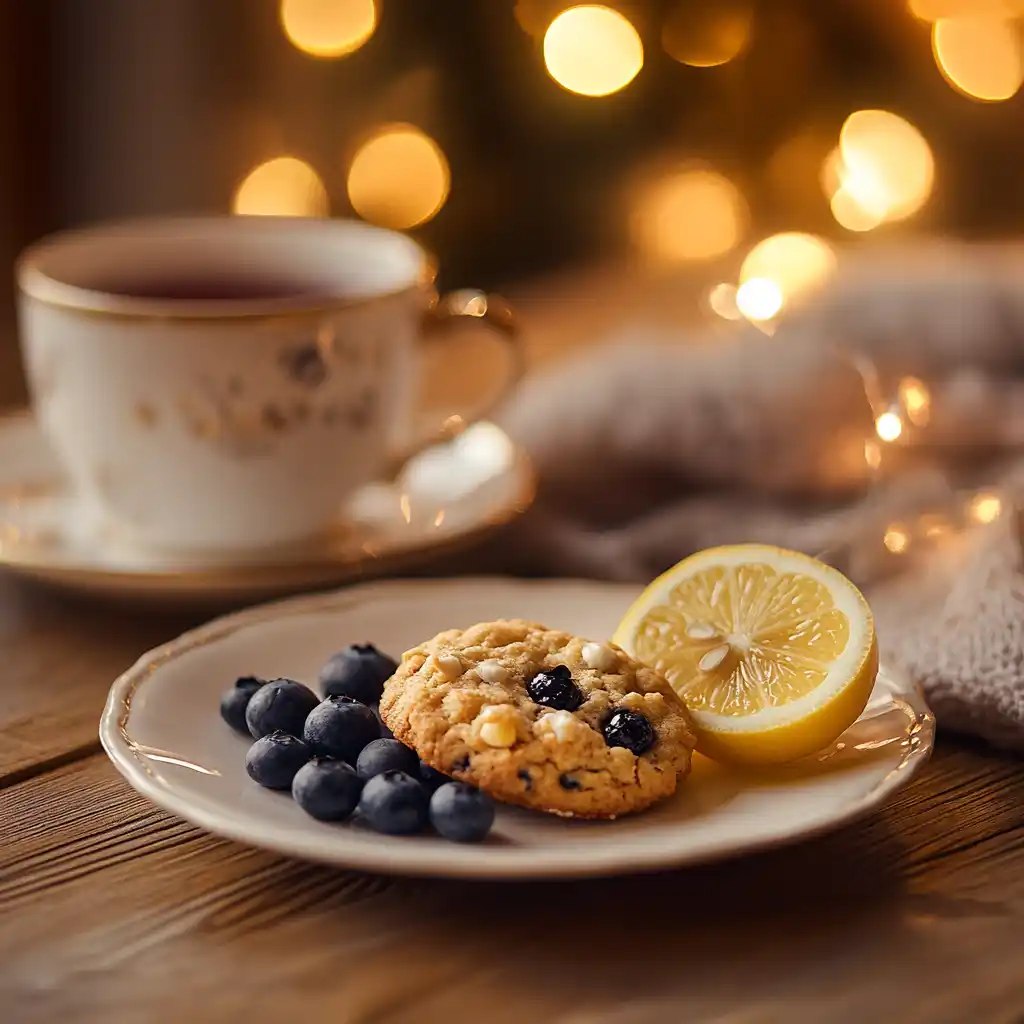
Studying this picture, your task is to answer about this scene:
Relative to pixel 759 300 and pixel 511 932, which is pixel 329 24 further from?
pixel 511 932

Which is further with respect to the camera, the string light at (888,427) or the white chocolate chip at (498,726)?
the string light at (888,427)

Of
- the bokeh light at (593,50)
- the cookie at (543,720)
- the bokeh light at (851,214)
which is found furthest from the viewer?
the bokeh light at (851,214)

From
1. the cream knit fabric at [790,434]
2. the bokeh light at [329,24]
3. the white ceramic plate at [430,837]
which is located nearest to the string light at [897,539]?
the cream knit fabric at [790,434]

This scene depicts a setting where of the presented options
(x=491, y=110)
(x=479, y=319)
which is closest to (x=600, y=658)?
(x=479, y=319)

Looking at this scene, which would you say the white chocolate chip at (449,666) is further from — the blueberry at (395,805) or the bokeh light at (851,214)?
the bokeh light at (851,214)

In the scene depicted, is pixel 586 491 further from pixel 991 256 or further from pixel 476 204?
pixel 476 204

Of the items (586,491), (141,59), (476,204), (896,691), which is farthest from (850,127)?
(896,691)
